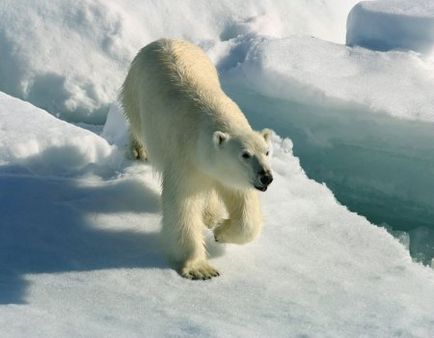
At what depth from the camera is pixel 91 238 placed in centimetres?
353

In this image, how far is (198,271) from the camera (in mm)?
3260

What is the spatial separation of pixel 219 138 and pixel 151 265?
686mm

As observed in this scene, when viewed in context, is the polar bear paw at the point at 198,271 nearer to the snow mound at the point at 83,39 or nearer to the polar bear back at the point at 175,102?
the polar bear back at the point at 175,102

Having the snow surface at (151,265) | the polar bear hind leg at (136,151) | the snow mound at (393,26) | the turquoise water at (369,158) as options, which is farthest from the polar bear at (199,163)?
the snow mound at (393,26)

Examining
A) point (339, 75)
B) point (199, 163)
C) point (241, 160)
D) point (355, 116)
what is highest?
point (241, 160)

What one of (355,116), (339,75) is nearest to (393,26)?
(339,75)

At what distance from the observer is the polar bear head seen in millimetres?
3090

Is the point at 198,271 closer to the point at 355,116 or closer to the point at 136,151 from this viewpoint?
the point at 136,151

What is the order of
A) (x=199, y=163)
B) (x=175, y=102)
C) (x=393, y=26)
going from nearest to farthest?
(x=199, y=163) < (x=175, y=102) < (x=393, y=26)

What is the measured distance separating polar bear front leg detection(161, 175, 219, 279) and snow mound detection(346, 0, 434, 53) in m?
3.89

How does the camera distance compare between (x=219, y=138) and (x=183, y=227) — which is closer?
(x=219, y=138)

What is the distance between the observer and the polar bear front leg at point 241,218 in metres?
3.40

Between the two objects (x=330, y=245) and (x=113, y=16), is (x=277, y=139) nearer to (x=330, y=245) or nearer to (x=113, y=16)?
(x=330, y=245)

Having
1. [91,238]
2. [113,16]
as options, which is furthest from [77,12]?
[91,238]
